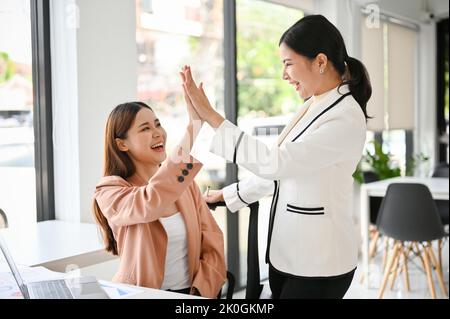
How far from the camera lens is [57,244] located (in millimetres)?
1554

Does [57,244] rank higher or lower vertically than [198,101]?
lower

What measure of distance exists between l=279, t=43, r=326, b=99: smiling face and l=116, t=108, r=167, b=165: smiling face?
304 millimetres

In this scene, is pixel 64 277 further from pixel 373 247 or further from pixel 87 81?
pixel 373 247

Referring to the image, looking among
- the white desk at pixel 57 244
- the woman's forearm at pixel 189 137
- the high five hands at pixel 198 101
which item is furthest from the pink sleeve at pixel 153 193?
the white desk at pixel 57 244

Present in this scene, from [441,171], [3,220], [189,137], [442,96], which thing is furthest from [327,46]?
[442,96]

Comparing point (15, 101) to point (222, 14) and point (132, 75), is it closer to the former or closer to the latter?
point (132, 75)

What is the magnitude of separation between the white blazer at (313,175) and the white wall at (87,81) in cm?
36

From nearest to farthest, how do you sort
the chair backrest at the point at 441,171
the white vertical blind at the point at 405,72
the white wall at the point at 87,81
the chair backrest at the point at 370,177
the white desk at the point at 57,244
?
1. the white wall at the point at 87,81
2. the white desk at the point at 57,244
3. the white vertical blind at the point at 405,72
4. the chair backrest at the point at 370,177
5. the chair backrest at the point at 441,171

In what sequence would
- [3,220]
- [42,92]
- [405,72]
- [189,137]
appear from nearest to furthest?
[189,137] < [42,92] < [3,220] < [405,72]

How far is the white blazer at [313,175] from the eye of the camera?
3.86 ft

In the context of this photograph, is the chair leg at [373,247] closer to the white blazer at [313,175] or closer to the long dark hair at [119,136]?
the white blazer at [313,175]

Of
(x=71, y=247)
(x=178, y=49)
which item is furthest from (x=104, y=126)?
(x=71, y=247)

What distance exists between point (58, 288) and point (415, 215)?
210cm

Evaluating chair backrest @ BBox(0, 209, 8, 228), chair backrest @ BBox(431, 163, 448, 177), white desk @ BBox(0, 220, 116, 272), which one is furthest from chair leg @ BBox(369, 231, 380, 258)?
chair backrest @ BBox(0, 209, 8, 228)
